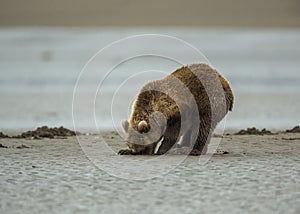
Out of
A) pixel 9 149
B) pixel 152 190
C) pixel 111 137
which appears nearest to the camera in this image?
pixel 152 190

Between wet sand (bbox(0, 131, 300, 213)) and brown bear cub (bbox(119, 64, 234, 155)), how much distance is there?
7.6 inches

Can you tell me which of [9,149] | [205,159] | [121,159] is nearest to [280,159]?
[205,159]

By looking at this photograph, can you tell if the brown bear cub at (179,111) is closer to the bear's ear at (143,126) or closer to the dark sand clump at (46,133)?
the bear's ear at (143,126)

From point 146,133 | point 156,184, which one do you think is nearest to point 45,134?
point 146,133

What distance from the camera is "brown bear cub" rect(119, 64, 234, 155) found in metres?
7.80

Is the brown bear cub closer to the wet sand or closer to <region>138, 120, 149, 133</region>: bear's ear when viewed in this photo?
<region>138, 120, 149, 133</region>: bear's ear

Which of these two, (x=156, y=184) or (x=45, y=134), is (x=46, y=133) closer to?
(x=45, y=134)

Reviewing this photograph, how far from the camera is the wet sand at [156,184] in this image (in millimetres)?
5977

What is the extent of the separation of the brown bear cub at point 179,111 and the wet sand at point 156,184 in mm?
194

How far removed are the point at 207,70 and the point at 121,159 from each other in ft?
4.02

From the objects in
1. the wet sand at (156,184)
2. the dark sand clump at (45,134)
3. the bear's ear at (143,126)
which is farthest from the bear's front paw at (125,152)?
the dark sand clump at (45,134)

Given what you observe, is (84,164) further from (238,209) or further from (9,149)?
(238,209)

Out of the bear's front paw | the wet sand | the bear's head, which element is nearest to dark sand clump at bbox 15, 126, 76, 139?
the wet sand

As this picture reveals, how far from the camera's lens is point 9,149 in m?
8.88
